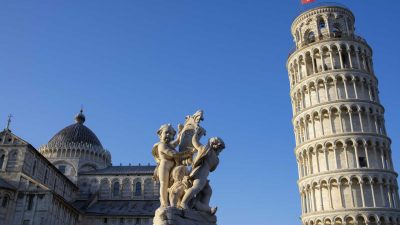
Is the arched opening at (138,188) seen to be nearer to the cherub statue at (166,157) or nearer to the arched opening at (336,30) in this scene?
the arched opening at (336,30)

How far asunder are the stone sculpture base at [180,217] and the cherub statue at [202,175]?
167 millimetres

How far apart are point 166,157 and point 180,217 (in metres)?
1.56

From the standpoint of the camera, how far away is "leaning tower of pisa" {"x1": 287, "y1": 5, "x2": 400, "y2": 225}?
38.6 m

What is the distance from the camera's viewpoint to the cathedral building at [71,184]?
4416cm

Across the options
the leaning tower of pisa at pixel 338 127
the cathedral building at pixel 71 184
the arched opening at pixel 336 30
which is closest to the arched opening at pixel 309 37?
the leaning tower of pisa at pixel 338 127

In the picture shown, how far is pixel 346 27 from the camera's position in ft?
157

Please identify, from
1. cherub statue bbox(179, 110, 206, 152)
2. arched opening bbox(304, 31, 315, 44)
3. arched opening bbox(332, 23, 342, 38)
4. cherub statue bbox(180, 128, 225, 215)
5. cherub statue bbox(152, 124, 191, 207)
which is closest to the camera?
cherub statue bbox(180, 128, 225, 215)

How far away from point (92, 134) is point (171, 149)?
66584 mm

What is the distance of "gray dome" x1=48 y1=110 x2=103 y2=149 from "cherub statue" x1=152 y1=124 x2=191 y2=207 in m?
62.3

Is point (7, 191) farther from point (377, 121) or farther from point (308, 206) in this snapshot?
point (377, 121)

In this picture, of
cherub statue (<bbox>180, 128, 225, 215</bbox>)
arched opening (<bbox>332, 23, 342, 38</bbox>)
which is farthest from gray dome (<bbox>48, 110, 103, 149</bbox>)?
cherub statue (<bbox>180, 128, 225, 215</bbox>)

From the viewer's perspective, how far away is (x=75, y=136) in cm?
6931

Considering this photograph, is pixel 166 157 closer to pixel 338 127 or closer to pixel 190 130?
pixel 190 130

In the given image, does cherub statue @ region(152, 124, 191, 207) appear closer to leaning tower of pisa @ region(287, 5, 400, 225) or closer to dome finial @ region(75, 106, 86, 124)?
leaning tower of pisa @ region(287, 5, 400, 225)
